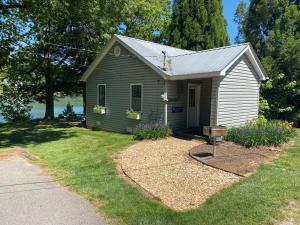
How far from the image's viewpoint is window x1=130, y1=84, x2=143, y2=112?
13.9 meters

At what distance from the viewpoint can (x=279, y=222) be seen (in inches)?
181

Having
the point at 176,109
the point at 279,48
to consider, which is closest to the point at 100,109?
the point at 176,109

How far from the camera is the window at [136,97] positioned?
45.7ft

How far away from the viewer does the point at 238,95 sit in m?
12.7

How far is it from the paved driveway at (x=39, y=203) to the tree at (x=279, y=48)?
549 inches

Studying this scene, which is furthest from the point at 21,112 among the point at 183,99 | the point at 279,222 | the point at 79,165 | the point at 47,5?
the point at 279,222

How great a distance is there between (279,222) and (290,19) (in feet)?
57.2

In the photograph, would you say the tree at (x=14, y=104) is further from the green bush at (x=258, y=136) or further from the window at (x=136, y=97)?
the green bush at (x=258, y=136)

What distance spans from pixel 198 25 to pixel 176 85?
1048 cm

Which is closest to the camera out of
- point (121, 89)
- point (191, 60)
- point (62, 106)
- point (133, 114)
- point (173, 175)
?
point (173, 175)

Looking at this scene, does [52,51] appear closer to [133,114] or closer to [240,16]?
[133,114]

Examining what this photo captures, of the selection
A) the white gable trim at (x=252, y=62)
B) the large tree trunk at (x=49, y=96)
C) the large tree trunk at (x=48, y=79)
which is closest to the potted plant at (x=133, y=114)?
the white gable trim at (x=252, y=62)

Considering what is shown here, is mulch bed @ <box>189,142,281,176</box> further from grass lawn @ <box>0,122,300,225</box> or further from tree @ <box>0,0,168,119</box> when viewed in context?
tree @ <box>0,0,168,119</box>

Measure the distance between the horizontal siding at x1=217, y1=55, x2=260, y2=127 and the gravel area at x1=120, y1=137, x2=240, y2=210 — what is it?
2631 mm
